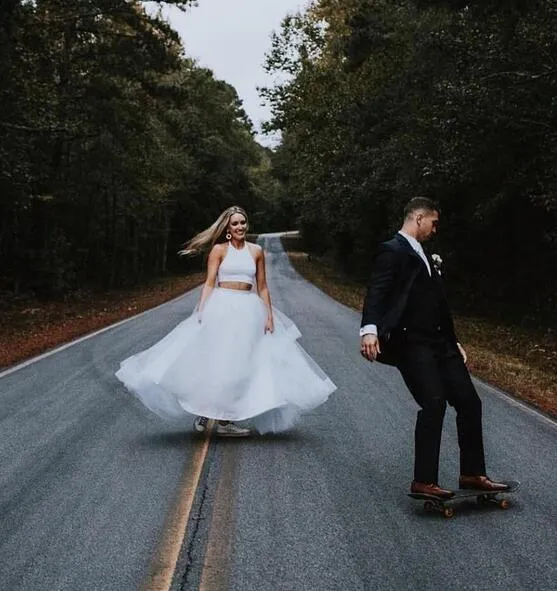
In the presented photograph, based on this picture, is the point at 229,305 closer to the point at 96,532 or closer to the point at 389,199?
the point at 96,532

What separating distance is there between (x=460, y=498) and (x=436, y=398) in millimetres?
727

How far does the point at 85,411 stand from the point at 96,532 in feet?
12.4

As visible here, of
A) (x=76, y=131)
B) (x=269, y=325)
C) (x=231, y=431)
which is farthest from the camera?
(x=76, y=131)

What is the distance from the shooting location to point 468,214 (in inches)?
1000

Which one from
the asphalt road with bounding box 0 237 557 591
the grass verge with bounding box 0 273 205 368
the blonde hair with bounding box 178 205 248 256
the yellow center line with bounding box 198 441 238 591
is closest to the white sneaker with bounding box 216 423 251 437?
the asphalt road with bounding box 0 237 557 591

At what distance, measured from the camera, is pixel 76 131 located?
23266mm

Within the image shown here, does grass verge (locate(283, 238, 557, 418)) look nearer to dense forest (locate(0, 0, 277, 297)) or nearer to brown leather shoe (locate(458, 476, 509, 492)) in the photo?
brown leather shoe (locate(458, 476, 509, 492))

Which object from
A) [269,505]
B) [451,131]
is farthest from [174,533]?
[451,131]

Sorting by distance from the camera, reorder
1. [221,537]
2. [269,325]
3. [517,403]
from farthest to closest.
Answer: [517,403]
[269,325]
[221,537]

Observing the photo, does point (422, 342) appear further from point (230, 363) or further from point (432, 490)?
point (230, 363)

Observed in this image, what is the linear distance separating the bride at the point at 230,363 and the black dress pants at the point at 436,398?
190 centimetres

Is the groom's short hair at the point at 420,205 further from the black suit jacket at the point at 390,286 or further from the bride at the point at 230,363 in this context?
the bride at the point at 230,363

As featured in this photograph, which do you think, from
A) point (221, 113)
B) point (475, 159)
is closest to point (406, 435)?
point (475, 159)

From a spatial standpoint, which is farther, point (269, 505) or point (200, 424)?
point (200, 424)
